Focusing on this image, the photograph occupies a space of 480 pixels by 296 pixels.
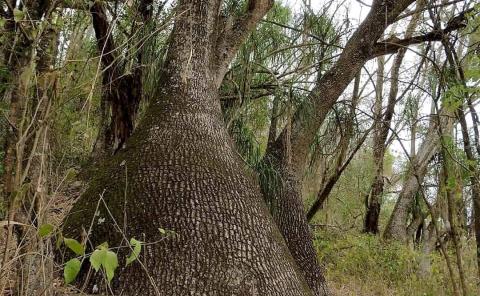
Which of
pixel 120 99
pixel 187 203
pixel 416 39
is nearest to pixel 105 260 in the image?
pixel 187 203

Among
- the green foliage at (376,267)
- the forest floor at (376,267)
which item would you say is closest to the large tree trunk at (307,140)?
the forest floor at (376,267)

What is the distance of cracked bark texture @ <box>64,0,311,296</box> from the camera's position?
2.55m

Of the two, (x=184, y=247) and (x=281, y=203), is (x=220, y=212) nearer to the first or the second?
(x=184, y=247)

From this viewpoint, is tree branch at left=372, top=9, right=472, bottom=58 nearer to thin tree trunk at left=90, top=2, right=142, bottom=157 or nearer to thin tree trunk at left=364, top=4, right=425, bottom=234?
thin tree trunk at left=90, top=2, right=142, bottom=157

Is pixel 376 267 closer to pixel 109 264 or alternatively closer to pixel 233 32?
pixel 233 32

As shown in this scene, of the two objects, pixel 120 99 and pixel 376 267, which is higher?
pixel 120 99

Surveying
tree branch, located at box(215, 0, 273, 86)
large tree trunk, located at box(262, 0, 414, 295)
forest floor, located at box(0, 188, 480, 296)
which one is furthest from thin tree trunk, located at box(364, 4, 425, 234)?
tree branch, located at box(215, 0, 273, 86)

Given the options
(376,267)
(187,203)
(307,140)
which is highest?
(307,140)

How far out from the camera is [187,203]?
2.80 m

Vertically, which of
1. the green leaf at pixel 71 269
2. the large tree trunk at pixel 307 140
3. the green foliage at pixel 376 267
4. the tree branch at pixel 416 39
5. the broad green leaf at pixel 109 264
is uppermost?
the tree branch at pixel 416 39

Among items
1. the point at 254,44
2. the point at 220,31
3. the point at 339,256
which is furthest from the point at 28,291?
the point at 339,256

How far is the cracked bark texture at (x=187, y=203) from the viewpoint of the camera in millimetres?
2549

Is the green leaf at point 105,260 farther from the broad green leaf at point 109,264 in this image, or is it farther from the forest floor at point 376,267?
the forest floor at point 376,267

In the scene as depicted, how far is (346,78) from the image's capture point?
4.50 m
